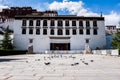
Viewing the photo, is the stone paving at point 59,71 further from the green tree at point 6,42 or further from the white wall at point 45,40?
the white wall at point 45,40

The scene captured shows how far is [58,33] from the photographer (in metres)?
57.7

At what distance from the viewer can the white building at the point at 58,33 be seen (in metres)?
57.3

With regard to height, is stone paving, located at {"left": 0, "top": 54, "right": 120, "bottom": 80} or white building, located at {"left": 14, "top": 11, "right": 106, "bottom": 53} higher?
white building, located at {"left": 14, "top": 11, "right": 106, "bottom": 53}

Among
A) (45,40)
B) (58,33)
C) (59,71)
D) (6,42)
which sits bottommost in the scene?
(59,71)

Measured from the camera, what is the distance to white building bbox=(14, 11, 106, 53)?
5734 centimetres

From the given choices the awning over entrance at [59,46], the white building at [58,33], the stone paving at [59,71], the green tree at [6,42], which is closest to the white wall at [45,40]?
the white building at [58,33]

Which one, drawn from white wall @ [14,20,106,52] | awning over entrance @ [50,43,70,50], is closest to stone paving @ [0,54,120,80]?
white wall @ [14,20,106,52]

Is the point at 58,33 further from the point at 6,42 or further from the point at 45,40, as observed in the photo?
the point at 6,42

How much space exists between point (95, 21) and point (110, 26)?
38310 millimetres

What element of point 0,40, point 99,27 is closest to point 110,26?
point 99,27

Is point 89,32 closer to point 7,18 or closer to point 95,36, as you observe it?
Result: point 95,36

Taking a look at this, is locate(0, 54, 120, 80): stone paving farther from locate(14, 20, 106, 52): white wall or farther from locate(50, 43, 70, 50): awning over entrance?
locate(50, 43, 70, 50): awning over entrance

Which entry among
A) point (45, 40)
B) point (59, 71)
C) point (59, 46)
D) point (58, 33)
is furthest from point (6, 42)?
point (59, 71)

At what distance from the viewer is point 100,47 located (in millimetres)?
57125
